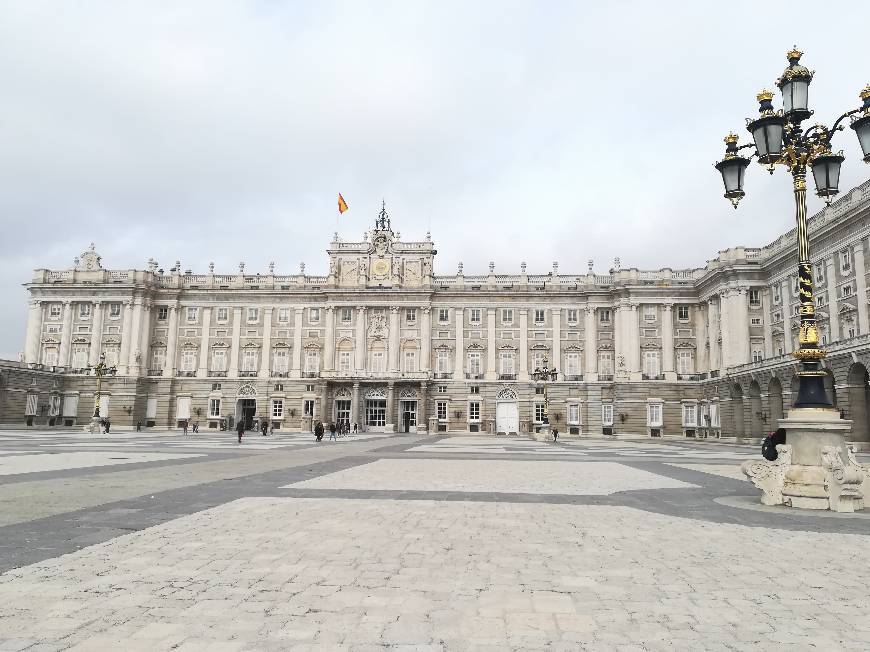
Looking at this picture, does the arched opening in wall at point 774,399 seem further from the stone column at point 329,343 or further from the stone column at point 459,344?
the stone column at point 329,343

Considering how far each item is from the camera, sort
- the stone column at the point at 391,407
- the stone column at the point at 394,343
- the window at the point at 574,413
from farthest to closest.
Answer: the stone column at the point at 394,343 → the window at the point at 574,413 → the stone column at the point at 391,407

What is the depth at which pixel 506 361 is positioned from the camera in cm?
6644

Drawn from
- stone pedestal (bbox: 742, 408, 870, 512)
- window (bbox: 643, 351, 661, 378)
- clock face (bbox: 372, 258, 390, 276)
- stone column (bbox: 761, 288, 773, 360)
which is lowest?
stone pedestal (bbox: 742, 408, 870, 512)

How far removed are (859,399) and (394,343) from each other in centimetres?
4123

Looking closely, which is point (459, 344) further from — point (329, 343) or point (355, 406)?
point (329, 343)

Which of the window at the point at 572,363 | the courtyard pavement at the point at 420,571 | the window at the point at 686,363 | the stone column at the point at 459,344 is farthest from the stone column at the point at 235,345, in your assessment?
the courtyard pavement at the point at 420,571

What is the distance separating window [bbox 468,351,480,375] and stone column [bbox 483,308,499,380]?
0.96m

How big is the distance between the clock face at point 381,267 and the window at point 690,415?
3316cm

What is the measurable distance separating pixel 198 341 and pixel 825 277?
5863 cm

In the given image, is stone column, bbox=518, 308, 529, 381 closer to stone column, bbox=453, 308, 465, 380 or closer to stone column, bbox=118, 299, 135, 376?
stone column, bbox=453, 308, 465, 380

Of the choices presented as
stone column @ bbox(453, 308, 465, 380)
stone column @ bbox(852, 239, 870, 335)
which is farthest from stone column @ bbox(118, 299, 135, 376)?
stone column @ bbox(852, 239, 870, 335)

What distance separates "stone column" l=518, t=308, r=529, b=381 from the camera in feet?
215

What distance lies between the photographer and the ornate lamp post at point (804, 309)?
11008mm

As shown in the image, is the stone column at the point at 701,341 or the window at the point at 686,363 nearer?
the stone column at the point at 701,341
